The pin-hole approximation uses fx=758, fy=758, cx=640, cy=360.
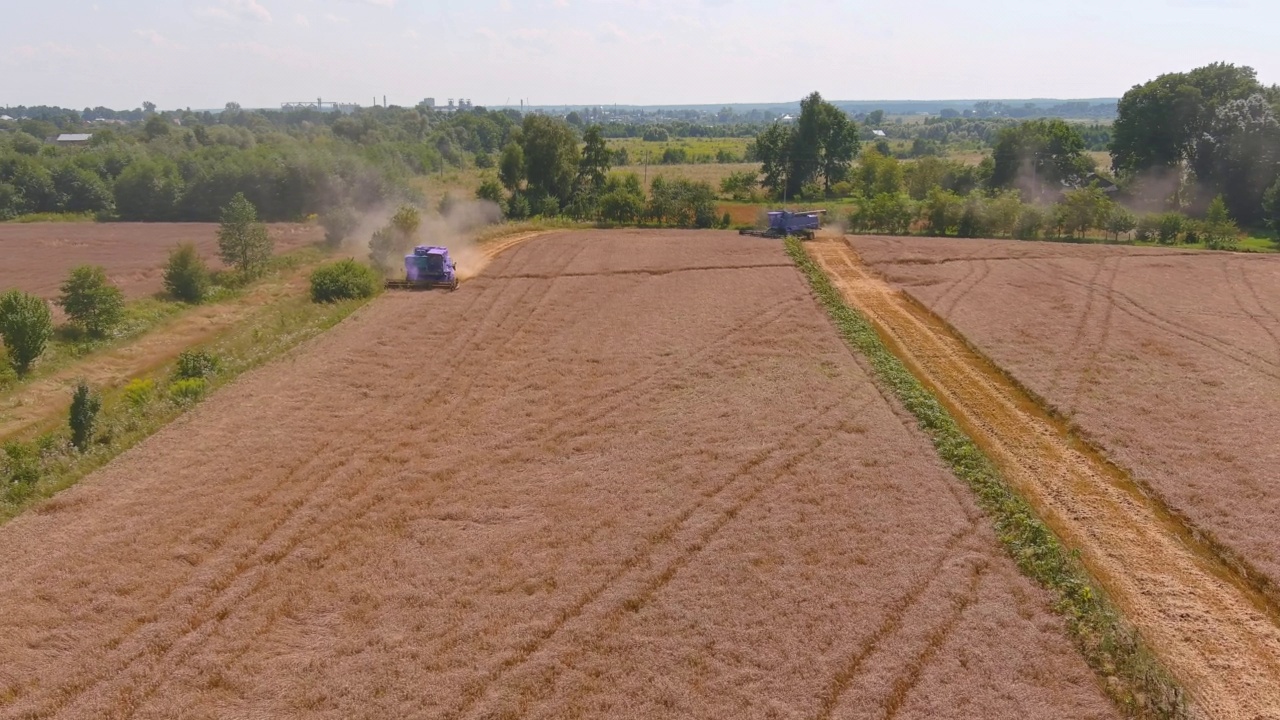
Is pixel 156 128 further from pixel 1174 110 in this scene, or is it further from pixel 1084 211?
pixel 1174 110

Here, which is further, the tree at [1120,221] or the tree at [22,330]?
the tree at [1120,221]

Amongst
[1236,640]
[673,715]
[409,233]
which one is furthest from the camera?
[409,233]

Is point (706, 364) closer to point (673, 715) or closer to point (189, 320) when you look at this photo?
point (673, 715)

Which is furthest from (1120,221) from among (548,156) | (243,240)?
(243,240)

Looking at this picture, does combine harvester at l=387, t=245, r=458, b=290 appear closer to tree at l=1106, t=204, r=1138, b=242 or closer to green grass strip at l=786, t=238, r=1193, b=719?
green grass strip at l=786, t=238, r=1193, b=719

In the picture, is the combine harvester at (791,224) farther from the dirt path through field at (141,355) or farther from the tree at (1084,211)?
the tree at (1084,211)

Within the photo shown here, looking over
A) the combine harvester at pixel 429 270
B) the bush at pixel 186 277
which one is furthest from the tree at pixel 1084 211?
the bush at pixel 186 277

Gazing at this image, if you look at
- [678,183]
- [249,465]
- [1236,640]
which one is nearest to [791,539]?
[1236,640]
